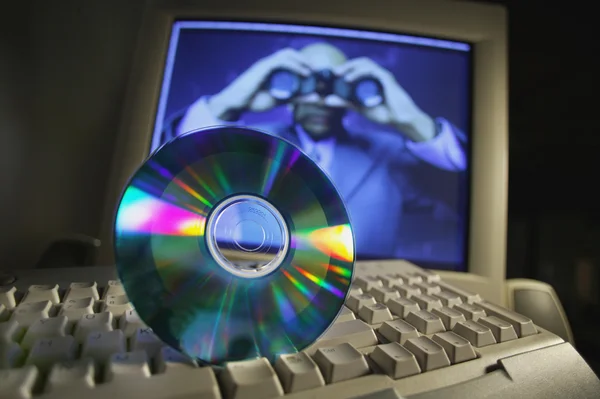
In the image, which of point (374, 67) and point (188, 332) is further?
point (374, 67)

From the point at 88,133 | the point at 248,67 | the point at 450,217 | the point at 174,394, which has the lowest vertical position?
the point at 174,394

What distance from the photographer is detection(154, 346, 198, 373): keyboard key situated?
256 millimetres

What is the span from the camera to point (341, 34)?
0.63 meters

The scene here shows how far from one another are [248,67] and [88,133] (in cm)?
35

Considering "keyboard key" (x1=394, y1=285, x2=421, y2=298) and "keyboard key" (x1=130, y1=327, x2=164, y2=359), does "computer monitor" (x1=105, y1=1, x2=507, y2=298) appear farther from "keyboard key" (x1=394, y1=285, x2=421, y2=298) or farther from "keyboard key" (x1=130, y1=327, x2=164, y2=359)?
"keyboard key" (x1=130, y1=327, x2=164, y2=359)

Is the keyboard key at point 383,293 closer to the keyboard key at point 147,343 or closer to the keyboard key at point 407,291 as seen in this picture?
the keyboard key at point 407,291

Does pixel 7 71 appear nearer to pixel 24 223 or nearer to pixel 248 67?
pixel 24 223

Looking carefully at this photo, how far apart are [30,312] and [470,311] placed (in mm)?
401

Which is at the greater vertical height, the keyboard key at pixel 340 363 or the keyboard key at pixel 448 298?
the keyboard key at pixel 448 298

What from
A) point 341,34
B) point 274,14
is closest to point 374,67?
point 341,34

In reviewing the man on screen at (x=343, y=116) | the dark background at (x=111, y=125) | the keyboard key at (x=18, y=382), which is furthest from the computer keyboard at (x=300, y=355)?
the dark background at (x=111, y=125)

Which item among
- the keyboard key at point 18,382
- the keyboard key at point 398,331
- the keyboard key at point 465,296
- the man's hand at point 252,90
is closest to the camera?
the keyboard key at point 18,382

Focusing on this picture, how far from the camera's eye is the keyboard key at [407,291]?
415mm

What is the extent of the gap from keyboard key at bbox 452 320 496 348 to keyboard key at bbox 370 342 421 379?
7 centimetres
